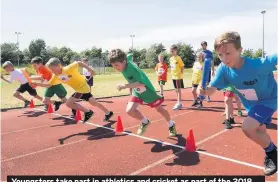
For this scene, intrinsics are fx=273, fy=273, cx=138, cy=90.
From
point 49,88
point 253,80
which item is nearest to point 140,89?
point 253,80

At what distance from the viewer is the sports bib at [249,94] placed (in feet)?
11.3

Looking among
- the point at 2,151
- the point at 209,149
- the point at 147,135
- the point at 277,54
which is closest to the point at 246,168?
the point at 209,149

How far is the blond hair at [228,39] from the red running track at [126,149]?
5.59ft

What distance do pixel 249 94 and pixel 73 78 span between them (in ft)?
15.3

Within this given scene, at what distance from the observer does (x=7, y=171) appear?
4102 mm

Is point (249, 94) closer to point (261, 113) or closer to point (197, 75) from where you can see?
point (261, 113)

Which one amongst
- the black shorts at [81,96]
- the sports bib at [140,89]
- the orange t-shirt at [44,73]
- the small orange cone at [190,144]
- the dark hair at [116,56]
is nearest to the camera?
the small orange cone at [190,144]

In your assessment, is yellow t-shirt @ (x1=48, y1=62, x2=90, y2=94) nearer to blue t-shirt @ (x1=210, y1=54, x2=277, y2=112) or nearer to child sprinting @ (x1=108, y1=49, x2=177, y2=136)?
child sprinting @ (x1=108, y1=49, x2=177, y2=136)

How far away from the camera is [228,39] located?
3.10 m

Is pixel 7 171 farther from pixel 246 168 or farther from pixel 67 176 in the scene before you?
pixel 246 168

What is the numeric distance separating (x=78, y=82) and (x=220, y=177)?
4591 mm

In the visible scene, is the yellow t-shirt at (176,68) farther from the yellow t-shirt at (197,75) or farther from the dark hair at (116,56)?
the dark hair at (116,56)

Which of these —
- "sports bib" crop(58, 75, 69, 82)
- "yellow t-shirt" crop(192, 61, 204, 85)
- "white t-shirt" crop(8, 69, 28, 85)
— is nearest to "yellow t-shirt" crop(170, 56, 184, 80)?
"yellow t-shirt" crop(192, 61, 204, 85)

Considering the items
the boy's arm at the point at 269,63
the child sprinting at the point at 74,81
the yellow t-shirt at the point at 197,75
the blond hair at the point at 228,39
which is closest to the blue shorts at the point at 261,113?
the boy's arm at the point at 269,63
